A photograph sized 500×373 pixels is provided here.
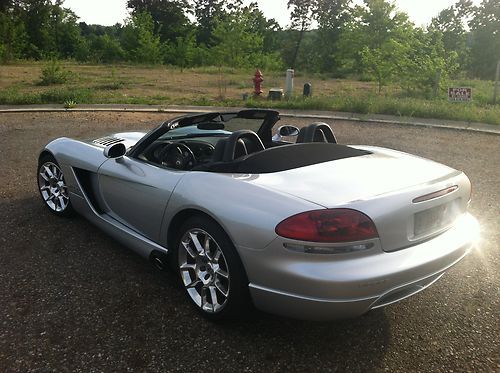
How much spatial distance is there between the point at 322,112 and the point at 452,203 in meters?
10.1

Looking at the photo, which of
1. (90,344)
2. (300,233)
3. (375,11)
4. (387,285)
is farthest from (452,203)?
(375,11)

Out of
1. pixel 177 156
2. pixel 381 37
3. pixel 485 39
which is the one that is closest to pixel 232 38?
pixel 381 37

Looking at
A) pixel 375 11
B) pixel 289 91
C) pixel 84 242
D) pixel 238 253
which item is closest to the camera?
pixel 238 253

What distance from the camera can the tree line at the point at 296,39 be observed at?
16.6 meters

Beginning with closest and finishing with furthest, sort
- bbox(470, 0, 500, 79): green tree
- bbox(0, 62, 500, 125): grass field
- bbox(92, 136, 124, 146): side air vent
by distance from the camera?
bbox(92, 136, 124, 146): side air vent → bbox(0, 62, 500, 125): grass field → bbox(470, 0, 500, 79): green tree

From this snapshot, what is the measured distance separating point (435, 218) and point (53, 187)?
3.59m

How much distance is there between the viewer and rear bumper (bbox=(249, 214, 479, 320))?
2246 mm

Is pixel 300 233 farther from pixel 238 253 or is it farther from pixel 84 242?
pixel 84 242

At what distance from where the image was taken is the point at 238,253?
8.20 ft

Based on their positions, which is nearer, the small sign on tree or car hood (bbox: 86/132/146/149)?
car hood (bbox: 86/132/146/149)

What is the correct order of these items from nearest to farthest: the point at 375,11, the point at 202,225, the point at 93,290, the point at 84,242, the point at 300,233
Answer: the point at 300,233 < the point at 202,225 < the point at 93,290 < the point at 84,242 < the point at 375,11

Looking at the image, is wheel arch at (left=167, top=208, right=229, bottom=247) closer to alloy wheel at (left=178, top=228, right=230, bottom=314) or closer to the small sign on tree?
alloy wheel at (left=178, top=228, right=230, bottom=314)

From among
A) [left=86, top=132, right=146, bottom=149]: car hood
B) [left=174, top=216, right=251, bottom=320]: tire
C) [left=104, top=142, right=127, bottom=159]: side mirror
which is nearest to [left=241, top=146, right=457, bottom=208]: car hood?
[left=174, top=216, right=251, bottom=320]: tire

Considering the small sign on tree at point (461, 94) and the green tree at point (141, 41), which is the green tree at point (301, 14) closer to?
the green tree at point (141, 41)
